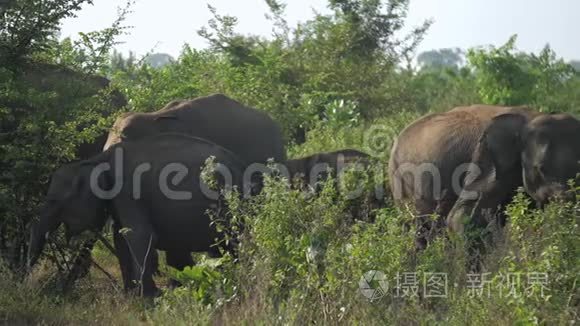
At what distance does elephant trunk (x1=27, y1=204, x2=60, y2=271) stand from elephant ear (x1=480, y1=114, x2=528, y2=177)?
4.04 m

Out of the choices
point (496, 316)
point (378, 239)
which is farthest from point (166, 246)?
point (496, 316)

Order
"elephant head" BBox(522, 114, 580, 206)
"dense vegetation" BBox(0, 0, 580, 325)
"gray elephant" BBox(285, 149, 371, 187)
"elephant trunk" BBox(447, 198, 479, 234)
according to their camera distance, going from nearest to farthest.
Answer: "dense vegetation" BBox(0, 0, 580, 325), "elephant head" BBox(522, 114, 580, 206), "elephant trunk" BBox(447, 198, 479, 234), "gray elephant" BBox(285, 149, 371, 187)

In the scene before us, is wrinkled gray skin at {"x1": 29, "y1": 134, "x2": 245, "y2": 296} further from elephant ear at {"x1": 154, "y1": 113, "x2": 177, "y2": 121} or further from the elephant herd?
elephant ear at {"x1": 154, "y1": 113, "x2": 177, "y2": 121}

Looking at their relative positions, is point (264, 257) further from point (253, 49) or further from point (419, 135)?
point (253, 49)

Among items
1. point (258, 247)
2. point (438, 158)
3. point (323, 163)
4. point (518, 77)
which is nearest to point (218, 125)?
point (323, 163)

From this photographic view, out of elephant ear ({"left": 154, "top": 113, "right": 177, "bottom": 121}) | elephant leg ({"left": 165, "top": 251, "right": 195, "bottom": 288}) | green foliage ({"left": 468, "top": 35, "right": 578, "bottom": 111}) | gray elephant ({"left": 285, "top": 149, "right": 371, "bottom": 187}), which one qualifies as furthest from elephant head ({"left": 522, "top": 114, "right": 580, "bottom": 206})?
green foliage ({"left": 468, "top": 35, "right": 578, "bottom": 111})

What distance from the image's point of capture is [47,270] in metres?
10.9

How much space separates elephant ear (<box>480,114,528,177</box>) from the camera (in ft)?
36.2

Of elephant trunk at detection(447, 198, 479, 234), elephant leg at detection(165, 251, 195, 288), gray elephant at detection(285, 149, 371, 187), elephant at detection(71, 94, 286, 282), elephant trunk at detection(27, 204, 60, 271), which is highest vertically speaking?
elephant at detection(71, 94, 286, 282)

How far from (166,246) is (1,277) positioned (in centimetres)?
173

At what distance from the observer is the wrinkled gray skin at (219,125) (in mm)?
12180

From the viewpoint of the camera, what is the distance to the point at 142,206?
10.5m

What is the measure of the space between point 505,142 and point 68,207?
401 centimetres

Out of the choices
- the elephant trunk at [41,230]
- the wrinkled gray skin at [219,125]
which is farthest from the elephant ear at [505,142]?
the elephant trunk at [41,230]
